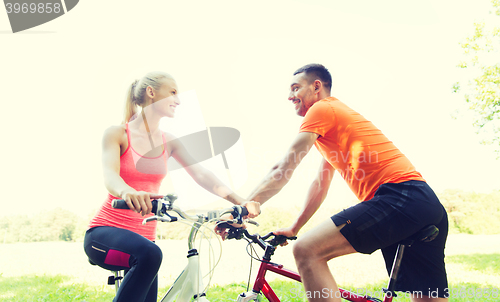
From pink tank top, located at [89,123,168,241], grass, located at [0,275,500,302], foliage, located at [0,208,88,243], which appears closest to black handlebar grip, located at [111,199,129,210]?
pink tank top, located at [89,123,168,241]

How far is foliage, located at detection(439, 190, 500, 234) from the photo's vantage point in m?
13.2

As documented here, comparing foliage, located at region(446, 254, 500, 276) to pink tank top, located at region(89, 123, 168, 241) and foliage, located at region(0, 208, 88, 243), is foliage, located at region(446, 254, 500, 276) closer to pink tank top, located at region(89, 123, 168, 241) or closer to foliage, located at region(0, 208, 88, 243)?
pink tank top, located at region(89, 123, 168, 241)

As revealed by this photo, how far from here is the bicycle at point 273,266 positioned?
186 centimetres

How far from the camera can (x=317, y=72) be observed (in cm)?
263

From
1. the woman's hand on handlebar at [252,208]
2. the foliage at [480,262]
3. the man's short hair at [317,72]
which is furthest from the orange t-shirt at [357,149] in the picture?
the foliage at [480,262]

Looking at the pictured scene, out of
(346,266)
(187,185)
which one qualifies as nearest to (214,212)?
(187,185)

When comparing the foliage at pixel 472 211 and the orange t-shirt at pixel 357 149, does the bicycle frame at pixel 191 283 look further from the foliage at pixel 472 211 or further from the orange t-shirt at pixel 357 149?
the foliage at pixel 472 211

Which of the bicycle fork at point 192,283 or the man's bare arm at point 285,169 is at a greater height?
the man's bare arm at point 285,169

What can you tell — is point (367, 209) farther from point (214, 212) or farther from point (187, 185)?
point (187, 185)

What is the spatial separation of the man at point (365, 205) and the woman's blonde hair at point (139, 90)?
0.99 m

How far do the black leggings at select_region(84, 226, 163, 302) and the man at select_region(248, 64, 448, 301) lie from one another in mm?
716

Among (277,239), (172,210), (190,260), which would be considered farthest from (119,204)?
(277,239)

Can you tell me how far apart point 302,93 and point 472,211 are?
13.9 meters

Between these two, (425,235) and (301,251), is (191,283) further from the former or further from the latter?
(425,235)
